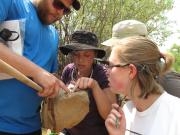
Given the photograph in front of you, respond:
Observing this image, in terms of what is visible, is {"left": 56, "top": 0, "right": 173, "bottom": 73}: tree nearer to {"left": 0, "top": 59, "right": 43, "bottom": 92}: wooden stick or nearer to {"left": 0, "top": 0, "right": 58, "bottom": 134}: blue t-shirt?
{"left": 0, "top": 0, "right": 58, "bottom": 134}: blue t-shirt

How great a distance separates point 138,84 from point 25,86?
84 centimetres

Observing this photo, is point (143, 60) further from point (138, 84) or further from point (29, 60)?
point (29, 60)

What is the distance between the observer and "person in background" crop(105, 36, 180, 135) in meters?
2.88

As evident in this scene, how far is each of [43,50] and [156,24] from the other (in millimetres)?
13791

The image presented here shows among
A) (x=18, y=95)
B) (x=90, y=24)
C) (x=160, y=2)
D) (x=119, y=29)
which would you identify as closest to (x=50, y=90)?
(x=18, y=95)

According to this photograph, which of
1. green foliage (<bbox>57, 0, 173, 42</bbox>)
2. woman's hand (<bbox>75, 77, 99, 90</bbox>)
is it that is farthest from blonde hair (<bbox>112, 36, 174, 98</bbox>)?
green foliage (<bbox>57, 0, 173, 42</bbox>)

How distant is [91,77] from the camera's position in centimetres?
357

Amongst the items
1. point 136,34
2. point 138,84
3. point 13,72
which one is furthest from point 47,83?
point 136,34

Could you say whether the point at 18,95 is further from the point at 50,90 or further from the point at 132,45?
the point at 132,45

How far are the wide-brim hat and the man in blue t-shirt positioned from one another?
21cm

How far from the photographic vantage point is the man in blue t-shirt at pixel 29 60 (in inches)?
113

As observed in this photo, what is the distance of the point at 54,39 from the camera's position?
3.48 metres

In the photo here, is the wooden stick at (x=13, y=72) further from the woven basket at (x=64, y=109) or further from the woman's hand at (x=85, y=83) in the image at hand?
the woman's hand at (x=85, y=83)

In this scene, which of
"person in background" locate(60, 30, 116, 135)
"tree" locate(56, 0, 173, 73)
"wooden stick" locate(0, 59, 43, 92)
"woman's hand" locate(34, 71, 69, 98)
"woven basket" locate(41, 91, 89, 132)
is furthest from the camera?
"tree" locate(56, 0, 173, 73)
